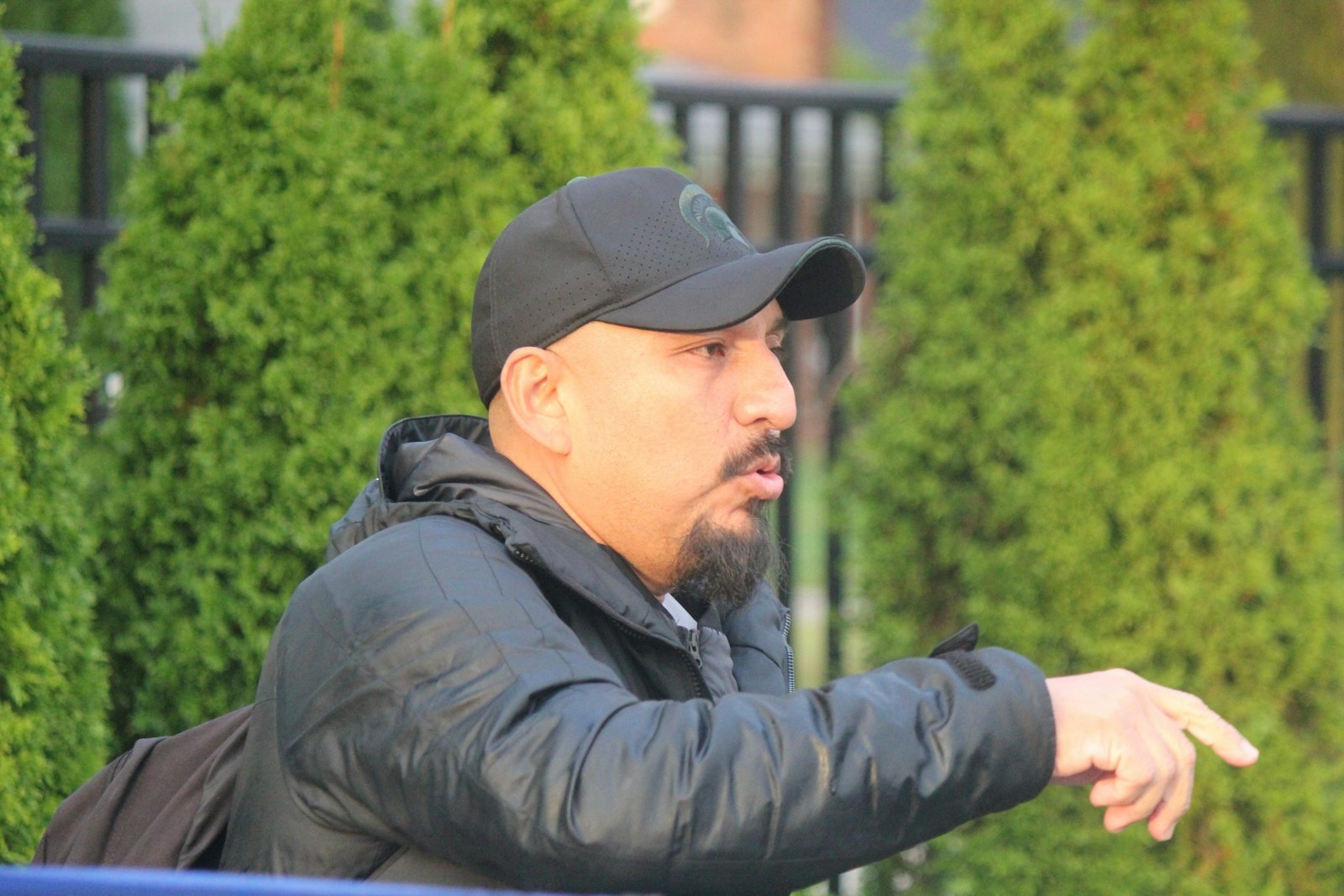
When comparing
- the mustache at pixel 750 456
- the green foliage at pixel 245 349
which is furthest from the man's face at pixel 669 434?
the green foliage at pixel 245 349

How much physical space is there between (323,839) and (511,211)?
224 centimetres

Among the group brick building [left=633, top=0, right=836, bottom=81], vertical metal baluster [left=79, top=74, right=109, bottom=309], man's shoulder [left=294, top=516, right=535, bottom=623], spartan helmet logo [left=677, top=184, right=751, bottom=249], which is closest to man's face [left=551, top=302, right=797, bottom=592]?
spartan helmet logo [left=677, top=184, right=751, bottom=249]

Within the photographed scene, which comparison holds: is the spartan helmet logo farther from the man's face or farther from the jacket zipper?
the jacket zipper

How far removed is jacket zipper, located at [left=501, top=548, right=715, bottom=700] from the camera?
6.36 feet

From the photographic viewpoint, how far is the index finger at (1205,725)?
1766mm

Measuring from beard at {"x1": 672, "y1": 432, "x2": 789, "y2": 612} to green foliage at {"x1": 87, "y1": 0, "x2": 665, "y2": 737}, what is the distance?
1554 millimetres

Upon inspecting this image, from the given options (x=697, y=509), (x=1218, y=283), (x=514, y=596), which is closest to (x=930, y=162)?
(x=1218, y=283)

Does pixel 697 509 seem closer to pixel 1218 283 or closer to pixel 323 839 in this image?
pixel 323 839

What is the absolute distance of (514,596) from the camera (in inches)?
71.6

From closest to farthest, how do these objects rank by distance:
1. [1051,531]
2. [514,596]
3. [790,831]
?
[790,831] < [514,596] < [1051,531]

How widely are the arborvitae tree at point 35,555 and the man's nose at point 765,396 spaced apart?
1.44 meters

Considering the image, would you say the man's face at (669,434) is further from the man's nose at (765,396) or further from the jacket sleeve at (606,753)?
the jacket sleeve at (606,753)

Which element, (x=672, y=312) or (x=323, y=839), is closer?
(x=323, y=839)

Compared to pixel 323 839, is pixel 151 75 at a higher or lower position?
higher
